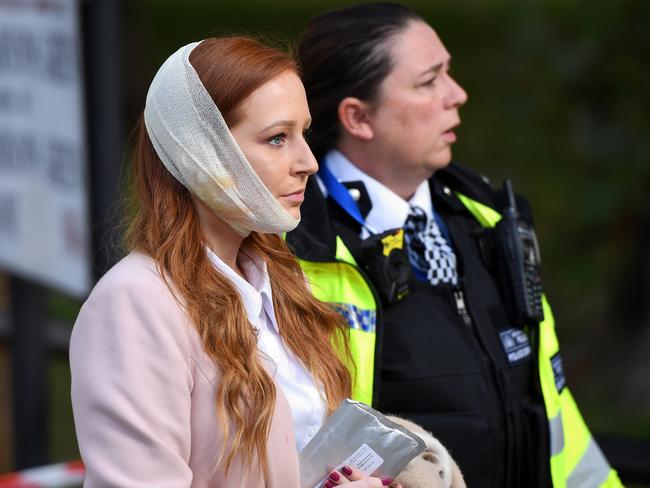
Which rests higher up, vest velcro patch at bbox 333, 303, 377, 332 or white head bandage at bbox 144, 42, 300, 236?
white head bandage at bbox 144, 42, 300, 236

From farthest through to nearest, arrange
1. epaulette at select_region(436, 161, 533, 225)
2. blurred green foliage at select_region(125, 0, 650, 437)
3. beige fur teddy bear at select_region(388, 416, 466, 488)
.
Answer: blurred green foliage at select_region(125, 0, 650, 437) → epaulette at select_region(436, 161, 533, 225) → beige fur teddy bear at select_region(388, 416, 466, 488)

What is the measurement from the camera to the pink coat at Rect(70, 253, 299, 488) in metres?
1.95

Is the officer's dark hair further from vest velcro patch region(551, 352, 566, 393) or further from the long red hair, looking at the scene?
vest velcro patch region(551, 352, 566, 393)

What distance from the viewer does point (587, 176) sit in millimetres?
5426

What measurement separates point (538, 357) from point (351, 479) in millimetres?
846

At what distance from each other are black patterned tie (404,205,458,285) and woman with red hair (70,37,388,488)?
586mm

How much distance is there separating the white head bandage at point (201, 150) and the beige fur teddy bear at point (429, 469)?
51 centimetres

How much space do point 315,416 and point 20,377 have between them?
284cm

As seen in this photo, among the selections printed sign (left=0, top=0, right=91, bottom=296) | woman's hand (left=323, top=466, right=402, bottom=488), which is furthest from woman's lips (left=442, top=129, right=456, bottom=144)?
printed sign (left=0, top=0, right=91, bottom=296)

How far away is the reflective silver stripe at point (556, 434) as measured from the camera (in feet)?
9.28

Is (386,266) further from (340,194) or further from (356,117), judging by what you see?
(356,117)

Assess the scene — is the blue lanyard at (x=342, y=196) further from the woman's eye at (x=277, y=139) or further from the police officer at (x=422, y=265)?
the woman's eye at (x=277, y=139)

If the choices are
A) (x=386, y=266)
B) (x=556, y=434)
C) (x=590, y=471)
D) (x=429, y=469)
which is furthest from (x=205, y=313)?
(x=590, y=471)

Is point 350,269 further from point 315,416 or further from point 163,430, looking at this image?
point 163,430
